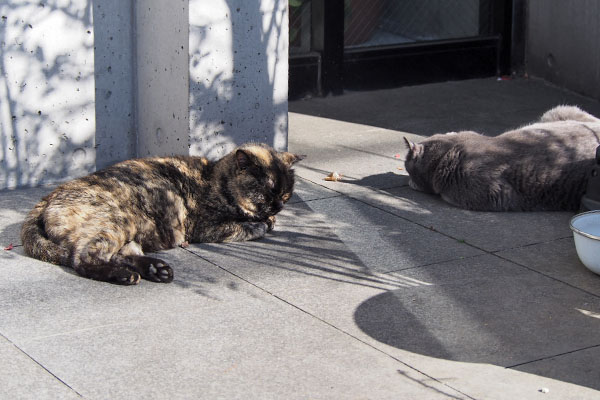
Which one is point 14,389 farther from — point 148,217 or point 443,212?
point 443,212

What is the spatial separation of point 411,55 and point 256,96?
13.4ft

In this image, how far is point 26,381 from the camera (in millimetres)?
4438

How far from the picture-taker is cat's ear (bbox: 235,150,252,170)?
652 cm

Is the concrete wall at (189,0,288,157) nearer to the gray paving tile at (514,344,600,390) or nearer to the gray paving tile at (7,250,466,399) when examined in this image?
the gray paving tile at (7,250,466,399)

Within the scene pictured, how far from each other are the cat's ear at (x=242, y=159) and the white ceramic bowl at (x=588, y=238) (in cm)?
237

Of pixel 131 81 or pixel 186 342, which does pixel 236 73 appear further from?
pixel 186 342

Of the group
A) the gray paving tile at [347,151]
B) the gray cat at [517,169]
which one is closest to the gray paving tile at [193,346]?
the gray cat at [517,169]

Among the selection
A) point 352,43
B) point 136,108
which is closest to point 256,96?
point 136,108

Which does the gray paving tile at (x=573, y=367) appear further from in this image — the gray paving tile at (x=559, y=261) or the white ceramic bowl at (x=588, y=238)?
the white ceramic bowl at (x=588, y=238)

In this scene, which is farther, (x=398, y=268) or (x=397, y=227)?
(x=397, y=227)

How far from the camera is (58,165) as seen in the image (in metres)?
8.01

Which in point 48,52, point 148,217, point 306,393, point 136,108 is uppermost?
point 48,52

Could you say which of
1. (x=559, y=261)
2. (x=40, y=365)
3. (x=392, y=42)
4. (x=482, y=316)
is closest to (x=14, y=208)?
(x=40, y=365)

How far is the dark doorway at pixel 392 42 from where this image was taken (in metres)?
11.0
